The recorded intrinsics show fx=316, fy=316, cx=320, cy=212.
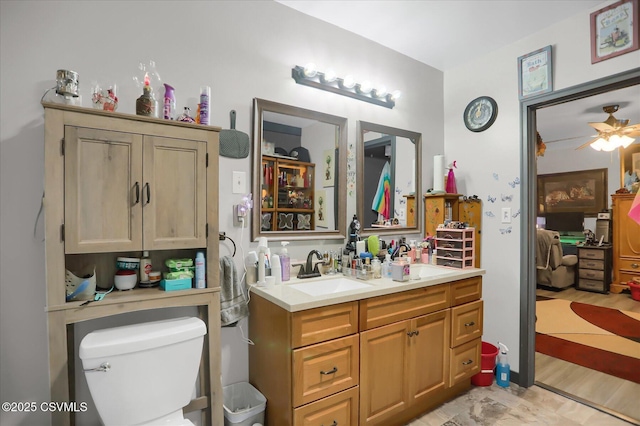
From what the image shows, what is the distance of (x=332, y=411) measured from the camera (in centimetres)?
156

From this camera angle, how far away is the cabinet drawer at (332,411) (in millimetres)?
1472

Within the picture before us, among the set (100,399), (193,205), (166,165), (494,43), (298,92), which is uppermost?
(494,43)

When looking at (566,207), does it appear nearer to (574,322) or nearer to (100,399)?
(574,322)

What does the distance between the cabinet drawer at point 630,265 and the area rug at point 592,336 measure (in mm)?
1242

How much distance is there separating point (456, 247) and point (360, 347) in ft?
3.75

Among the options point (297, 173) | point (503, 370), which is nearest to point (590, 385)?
point (503, 370)

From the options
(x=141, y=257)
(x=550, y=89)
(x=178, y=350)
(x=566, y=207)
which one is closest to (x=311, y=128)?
(x=141, y=257)

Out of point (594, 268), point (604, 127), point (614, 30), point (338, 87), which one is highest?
point (614, 30)

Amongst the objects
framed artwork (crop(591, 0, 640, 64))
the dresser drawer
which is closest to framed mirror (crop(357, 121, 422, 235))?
framed artwork (crop(591, 0, 640, 64))

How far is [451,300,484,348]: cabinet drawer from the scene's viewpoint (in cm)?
208

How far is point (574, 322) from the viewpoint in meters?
3.61

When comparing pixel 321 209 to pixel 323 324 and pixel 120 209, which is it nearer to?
pixel 323 324

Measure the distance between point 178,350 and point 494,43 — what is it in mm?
2980

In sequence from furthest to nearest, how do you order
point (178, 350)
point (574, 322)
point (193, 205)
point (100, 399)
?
point (574, 322), point (193, 205), point (178, 350), point (100, 399)
